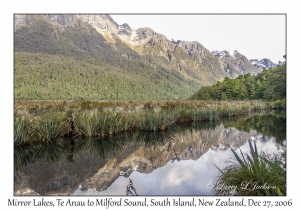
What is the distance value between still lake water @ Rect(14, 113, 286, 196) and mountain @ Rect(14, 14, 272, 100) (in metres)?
10.7

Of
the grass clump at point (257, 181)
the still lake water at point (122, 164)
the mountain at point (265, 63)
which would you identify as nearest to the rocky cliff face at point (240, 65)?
the mountain at point (265, 63)

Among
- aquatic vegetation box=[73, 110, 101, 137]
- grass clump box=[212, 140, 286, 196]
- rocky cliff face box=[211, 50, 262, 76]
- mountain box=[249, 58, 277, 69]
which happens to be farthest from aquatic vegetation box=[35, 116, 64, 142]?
rocky cliff face box=[211, 50, 262, 76]

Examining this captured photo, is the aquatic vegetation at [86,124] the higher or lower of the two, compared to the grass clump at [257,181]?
higher

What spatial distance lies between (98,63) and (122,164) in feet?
275

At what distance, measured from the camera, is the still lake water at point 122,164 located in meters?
4.14

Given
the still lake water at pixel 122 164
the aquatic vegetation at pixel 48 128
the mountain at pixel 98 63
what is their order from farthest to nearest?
the mountain at pixel 98 63, the aquatic vegetation at pixel 48 128, the still lake water at pixel 122 164

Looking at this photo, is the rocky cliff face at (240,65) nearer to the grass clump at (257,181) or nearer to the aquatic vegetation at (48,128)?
the aquatic vegetation at (48,128)

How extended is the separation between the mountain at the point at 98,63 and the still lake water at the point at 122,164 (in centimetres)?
1071

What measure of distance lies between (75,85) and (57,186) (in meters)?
61.9

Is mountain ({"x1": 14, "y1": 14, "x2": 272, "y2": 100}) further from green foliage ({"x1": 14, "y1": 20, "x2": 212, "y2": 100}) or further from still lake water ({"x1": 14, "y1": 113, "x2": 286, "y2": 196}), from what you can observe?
still lake water ({"x1": 14, "y1": 113, "x2": 286, "y2": 196})

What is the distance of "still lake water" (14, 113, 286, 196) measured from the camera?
13.6ft

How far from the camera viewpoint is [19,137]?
6703 millimetres

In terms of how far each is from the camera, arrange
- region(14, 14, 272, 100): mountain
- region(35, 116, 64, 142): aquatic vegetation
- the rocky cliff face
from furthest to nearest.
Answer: the rocky cliff face → region(14, 14, 272, 100): mountain → region(35, 116, 64, 142): aquatic vegetation
